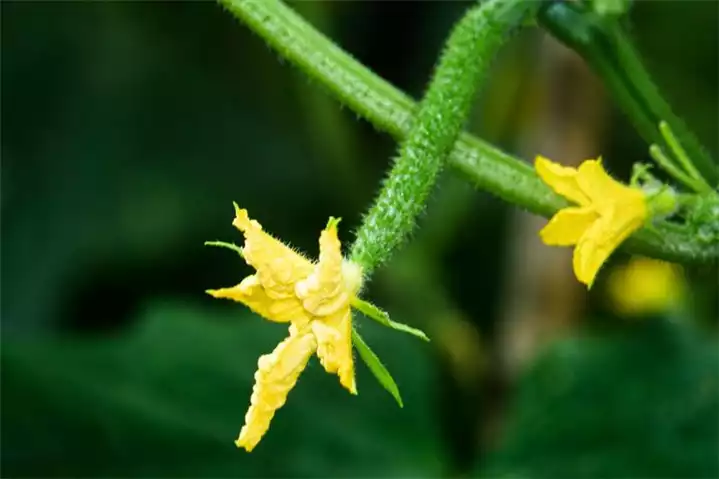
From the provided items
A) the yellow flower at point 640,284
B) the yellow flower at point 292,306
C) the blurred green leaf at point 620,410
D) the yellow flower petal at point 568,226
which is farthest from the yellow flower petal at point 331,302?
the yellow flower at point 640,284

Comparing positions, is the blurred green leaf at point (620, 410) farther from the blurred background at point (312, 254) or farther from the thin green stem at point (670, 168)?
the thin green stem at point (670, 168)

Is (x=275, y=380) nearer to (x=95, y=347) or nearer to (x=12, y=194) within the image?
(x=95, y=347)

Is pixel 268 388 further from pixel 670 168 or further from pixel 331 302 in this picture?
pixel 670 168

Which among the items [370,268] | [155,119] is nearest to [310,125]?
[155,119]

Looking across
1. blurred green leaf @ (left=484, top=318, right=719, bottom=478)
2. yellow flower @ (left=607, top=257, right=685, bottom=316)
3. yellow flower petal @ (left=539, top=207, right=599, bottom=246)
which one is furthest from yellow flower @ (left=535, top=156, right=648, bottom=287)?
yellow flower @ (left=607, top=257, right=685, bottom=316)

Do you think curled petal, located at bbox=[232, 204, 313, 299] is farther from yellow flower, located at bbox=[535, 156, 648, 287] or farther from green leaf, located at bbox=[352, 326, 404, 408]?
yellow flower, located at bbox=[535, 156, 648, 287]

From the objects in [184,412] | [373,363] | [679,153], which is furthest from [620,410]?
[373,363]
